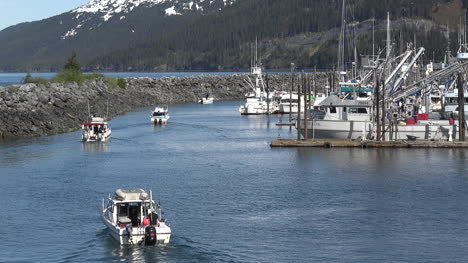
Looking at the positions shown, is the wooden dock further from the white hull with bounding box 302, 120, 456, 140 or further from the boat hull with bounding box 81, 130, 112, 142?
the boat hull with bounding box 81, 130, 112, 142

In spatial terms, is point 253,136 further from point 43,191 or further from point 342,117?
point 43,191

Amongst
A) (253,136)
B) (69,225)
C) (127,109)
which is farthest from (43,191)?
(127,109)

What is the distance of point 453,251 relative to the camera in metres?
43.7

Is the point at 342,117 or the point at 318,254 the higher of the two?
the point at 342,117

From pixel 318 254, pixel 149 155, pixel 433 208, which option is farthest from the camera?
pixel 149 155

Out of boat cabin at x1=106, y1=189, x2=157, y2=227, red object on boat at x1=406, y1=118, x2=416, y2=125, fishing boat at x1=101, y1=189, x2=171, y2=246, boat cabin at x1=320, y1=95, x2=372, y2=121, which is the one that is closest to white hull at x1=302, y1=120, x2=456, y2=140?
boat cabin at x1=320, y1=95, x2=372, y2=121

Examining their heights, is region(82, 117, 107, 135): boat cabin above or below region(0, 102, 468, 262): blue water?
above

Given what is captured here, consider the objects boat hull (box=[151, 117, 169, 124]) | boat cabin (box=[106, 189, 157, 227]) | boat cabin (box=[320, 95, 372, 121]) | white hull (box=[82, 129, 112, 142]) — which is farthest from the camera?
boat hull (box=[151, 117, 169, 124])

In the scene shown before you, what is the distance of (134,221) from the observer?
4597 centimetres

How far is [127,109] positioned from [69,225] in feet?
318

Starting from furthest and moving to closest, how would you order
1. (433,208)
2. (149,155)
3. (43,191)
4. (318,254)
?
(149,155) → (43,191) → (433,208) → (318,254)

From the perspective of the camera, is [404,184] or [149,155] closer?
[404,184]

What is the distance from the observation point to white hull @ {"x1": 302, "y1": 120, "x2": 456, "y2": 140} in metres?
83.2

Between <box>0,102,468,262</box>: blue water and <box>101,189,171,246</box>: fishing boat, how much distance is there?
54 cm
